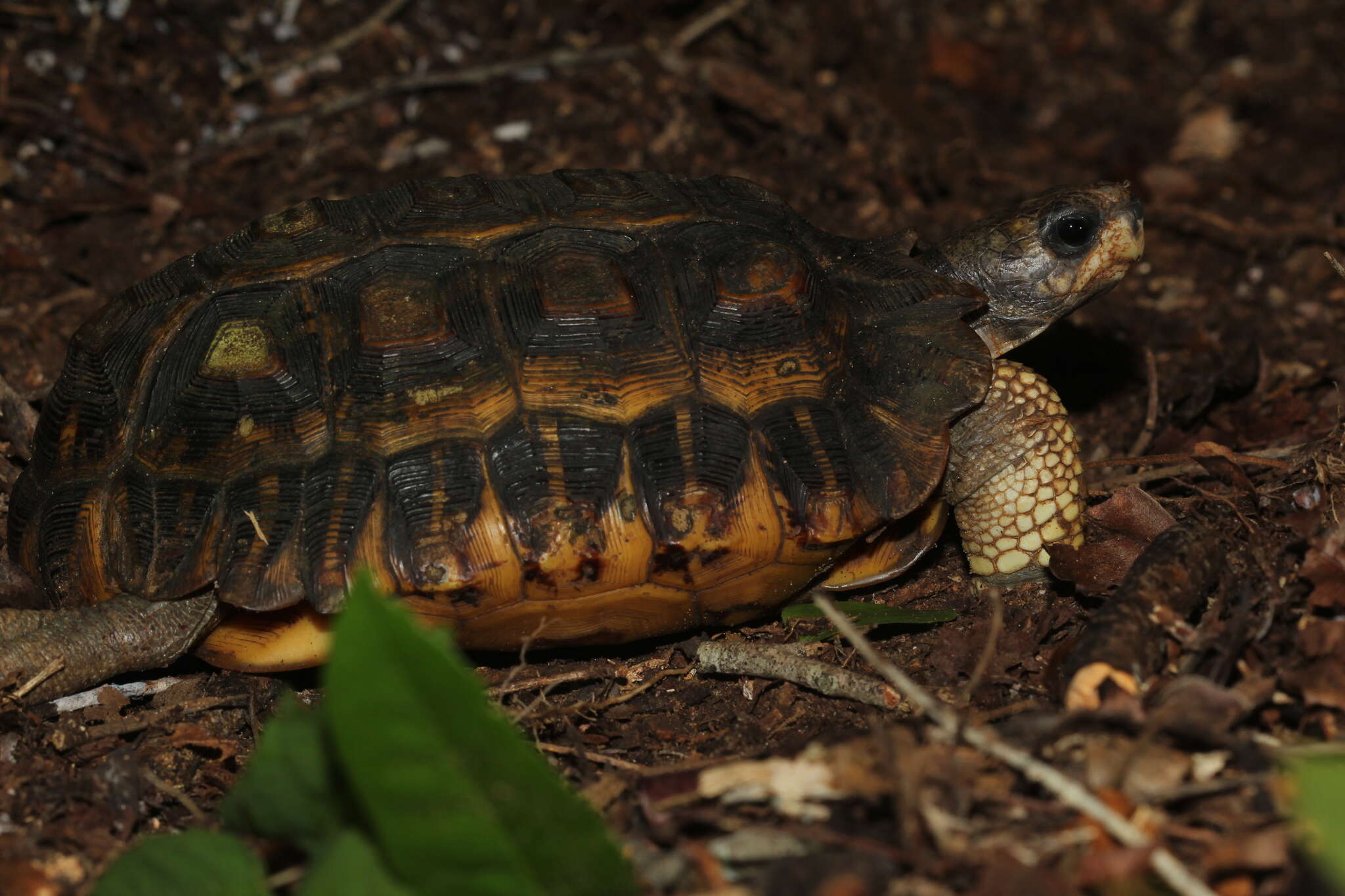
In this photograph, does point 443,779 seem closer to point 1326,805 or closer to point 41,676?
point 1326,805

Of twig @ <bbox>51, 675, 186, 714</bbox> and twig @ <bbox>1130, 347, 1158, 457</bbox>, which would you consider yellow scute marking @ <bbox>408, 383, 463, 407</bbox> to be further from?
twig @ <bbox>1130, 347, 1158, 457</bbox>

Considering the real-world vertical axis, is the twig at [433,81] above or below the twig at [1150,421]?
above

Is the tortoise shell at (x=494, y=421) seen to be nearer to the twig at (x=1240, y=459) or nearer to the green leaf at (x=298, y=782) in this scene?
the twig at (x=1240, y=459)

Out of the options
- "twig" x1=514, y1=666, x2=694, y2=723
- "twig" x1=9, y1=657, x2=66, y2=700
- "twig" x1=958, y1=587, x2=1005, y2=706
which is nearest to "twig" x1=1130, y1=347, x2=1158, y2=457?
"twig" x1=958, y1=587, x2=1005, y2=706

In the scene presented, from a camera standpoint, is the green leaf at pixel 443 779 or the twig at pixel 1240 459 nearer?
the green leaf at pixel 443 779

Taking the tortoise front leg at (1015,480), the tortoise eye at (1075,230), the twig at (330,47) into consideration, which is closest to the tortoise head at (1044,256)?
the tortoise eye at (1075,230)

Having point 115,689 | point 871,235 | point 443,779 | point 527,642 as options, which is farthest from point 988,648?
point 871,235
